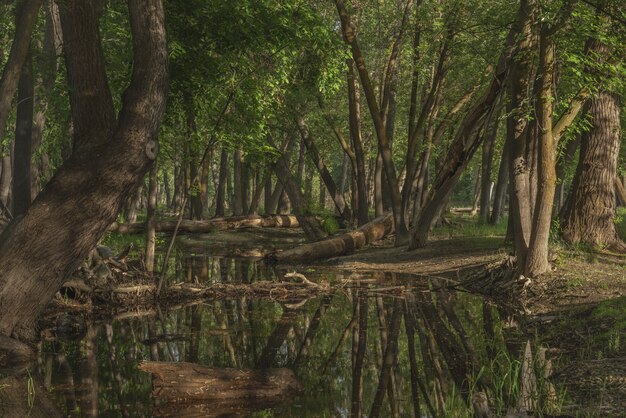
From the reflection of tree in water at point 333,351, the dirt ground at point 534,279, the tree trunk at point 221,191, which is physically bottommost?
the reflection of tree in water at point 333,351

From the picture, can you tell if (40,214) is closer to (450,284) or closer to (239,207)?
(450,284)

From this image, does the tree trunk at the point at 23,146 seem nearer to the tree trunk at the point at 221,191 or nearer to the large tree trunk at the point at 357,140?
the large tree trunk at the point at 357,140

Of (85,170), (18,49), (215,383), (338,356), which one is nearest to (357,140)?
(18,49)

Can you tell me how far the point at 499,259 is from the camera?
15.6m

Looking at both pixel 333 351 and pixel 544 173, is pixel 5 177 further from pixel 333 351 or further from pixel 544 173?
pixel 333 351

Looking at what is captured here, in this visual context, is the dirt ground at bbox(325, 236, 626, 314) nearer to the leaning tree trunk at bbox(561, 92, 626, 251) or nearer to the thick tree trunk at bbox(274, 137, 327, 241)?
the leaning tree trunk at bbox(561, 92, 626, 251)

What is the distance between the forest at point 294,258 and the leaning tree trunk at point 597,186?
1.9 inches

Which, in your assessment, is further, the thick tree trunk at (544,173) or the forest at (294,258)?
the thick tree trunk at (544,173)

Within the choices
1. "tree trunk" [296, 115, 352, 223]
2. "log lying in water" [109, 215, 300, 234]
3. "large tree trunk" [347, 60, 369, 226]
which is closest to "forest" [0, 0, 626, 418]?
"large tree trunk" [347, 60, 369, 226]

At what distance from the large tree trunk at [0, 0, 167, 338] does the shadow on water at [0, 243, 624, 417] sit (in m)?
1.01

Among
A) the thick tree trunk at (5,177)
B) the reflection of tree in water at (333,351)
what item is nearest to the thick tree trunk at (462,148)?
the reflection of tree in water at (333,351)

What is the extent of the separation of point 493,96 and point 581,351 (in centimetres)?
762

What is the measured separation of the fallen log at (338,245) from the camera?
21.3m

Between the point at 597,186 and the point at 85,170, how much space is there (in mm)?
11577
